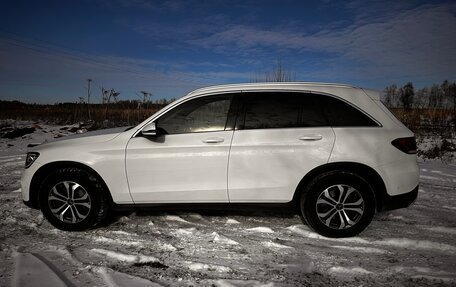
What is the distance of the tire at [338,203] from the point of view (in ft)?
11.3

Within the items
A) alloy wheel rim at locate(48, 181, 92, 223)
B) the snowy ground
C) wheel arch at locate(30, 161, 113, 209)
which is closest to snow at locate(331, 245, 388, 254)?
the snowy ground

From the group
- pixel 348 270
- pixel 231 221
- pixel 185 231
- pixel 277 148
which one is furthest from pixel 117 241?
pixel 348 270

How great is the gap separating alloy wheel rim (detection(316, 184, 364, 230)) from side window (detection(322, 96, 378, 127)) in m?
0.73

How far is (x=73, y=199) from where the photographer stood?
3727mm

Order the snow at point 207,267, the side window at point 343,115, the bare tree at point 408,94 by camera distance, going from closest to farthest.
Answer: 1. the snow at point 207,267
2. the side window at point 343,115
3. the bare tree at point 408,94

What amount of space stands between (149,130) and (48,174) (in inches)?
57.1

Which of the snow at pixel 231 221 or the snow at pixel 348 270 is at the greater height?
the snow at pixel 231 221

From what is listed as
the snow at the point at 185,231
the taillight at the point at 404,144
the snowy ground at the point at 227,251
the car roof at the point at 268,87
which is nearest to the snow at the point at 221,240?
the snowy ground at the point at 227,251

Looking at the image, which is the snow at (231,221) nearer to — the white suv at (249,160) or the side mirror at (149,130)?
the white suv at (249,160)

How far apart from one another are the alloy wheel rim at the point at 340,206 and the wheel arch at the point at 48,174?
8.43 ft

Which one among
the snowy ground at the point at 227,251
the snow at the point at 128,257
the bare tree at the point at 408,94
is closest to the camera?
the snowy ground at the point at 227,251

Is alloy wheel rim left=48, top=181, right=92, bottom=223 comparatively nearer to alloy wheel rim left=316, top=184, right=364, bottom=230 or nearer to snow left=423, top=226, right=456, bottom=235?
alloy wheel rim left=316, top=184, right=364, bottom=230

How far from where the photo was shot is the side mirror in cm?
352

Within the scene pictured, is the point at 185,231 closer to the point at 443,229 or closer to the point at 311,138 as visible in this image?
the point at 311,138
